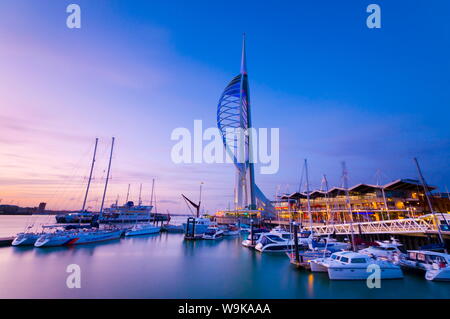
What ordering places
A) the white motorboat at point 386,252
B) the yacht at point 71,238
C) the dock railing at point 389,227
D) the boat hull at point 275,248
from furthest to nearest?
the yacht at point 71,238
the boat hull at point 275,248
the dock railing at point 389,227
the white motorboat at point 386,252

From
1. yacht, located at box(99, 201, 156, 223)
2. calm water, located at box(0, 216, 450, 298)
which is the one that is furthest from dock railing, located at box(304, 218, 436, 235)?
yacht, located at box(99, 201, 156, 223)

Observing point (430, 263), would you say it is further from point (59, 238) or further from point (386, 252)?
point (59, 238)

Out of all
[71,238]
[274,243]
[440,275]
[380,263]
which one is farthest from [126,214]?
[440,275]

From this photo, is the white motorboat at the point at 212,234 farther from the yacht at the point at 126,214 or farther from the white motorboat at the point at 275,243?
the yacht at the point at 126,214

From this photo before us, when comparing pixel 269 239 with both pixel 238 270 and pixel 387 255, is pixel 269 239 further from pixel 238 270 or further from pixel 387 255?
pixel 387 255

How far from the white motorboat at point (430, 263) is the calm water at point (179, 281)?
563mm

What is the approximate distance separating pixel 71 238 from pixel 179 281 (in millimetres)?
21666

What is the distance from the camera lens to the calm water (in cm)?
1186

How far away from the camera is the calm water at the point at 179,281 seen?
1186 cm

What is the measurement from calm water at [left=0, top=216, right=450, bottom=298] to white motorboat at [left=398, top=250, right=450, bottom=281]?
1.85 feet

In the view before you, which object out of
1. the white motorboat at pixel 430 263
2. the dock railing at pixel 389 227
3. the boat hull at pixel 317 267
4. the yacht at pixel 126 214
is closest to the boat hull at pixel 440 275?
the white motorboat at pixel 430 263

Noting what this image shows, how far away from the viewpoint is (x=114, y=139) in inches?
1582
